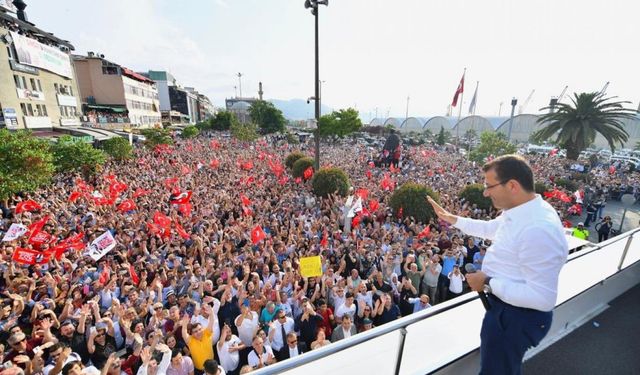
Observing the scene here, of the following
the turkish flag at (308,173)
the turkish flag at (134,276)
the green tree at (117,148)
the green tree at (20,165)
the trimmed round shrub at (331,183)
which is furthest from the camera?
the green tree at (117,148)

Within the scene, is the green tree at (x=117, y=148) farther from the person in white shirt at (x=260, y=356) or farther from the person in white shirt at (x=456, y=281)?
the person in white shirt at (x=456, y=281)

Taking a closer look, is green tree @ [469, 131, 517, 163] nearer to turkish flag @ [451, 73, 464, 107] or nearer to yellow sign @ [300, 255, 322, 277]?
turkish flag @ [451, 73, 464, 107]

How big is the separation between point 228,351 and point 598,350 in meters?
4.15

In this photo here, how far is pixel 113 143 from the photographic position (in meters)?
19.7

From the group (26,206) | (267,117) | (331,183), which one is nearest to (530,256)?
(331,183)

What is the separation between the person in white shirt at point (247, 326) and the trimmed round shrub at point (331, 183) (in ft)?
29.6

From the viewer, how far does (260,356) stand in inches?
161

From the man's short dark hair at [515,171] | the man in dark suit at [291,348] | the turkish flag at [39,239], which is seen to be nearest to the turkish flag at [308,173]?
the turkish flag at [39,239]

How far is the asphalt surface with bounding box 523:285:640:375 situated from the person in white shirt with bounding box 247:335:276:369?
9.36 ft

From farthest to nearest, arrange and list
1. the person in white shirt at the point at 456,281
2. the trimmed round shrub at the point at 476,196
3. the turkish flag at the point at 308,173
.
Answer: the turkish flag at the point at 308,173
the trimmed round shrub at the point at 476,196
the person in white shirt at the point at 456,281

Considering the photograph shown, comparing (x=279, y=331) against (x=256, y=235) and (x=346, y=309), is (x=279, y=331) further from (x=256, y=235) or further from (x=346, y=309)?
(x=256, y=235)

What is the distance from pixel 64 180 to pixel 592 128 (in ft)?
109

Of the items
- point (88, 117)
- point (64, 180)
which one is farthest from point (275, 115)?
point (64, 180)

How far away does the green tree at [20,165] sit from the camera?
11.3m
